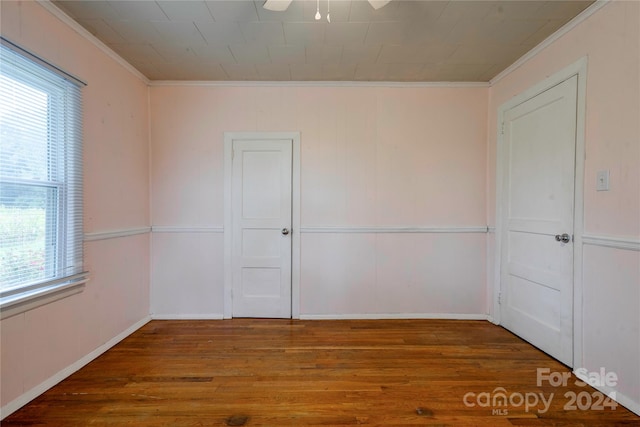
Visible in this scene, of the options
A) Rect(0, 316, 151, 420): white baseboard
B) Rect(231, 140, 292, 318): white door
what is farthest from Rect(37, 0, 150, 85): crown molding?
Rect(0, 316, 151, 420): white baseboard

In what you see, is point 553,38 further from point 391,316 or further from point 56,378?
point 56,378

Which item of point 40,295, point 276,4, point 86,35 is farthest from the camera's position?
point 86,35

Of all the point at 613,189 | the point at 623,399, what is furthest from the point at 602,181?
the point at 623,399

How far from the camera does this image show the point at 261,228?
10.2 feet

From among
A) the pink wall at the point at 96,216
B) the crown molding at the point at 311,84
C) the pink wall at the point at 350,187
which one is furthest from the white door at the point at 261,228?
the pink wall at the point at 96,216

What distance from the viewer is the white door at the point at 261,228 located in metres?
3.07

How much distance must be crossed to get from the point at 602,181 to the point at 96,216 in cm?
360

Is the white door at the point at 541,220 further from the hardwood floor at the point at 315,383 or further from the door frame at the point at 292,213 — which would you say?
the door frame at the point at 292,213

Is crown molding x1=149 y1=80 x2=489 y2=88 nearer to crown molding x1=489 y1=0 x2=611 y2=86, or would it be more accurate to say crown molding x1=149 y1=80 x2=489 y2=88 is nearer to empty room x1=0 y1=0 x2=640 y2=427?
empty room x1=0 y1=0 x2=640 y2=427

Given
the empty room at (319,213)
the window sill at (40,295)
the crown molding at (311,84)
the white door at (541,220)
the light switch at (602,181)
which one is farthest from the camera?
the crown molding at (311,84)

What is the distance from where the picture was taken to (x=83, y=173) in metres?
2.21

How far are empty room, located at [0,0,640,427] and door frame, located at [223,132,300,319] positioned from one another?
2cm

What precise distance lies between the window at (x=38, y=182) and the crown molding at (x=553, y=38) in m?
3.52

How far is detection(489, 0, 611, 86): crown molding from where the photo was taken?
1904mm
